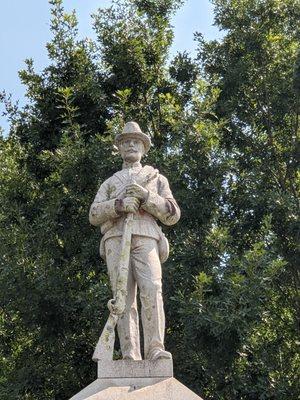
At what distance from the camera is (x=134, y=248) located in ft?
28.5

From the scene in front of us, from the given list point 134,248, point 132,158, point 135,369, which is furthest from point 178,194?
point 135,369

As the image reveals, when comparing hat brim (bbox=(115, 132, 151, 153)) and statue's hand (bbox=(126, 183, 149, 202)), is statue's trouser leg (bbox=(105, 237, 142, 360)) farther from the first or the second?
hat brim (bbox=(115, 132, 151, 153))

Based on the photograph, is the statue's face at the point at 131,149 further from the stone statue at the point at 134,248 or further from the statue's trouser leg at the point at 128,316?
the statue's trouser leg at the point at 128,316

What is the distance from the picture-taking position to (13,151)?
687 inches

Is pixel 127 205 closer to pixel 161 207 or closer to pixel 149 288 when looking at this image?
pixel 161 207

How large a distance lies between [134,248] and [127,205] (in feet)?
1.41

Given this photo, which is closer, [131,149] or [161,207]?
[161,207]

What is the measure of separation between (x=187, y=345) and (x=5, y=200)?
442 cm

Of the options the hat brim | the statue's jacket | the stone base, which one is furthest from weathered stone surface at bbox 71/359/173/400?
the hat brim

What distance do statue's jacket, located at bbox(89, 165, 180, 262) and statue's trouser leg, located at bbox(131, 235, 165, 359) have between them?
5.5 inches

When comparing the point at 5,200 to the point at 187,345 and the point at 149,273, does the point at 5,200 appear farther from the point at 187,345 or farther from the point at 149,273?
the point at 149,273

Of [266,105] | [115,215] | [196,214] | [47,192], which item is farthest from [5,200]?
[115,215]

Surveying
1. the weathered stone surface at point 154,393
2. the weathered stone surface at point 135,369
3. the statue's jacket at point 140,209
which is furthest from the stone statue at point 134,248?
the weathered stone surface at point 154,393

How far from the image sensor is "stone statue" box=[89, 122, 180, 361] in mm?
8370
